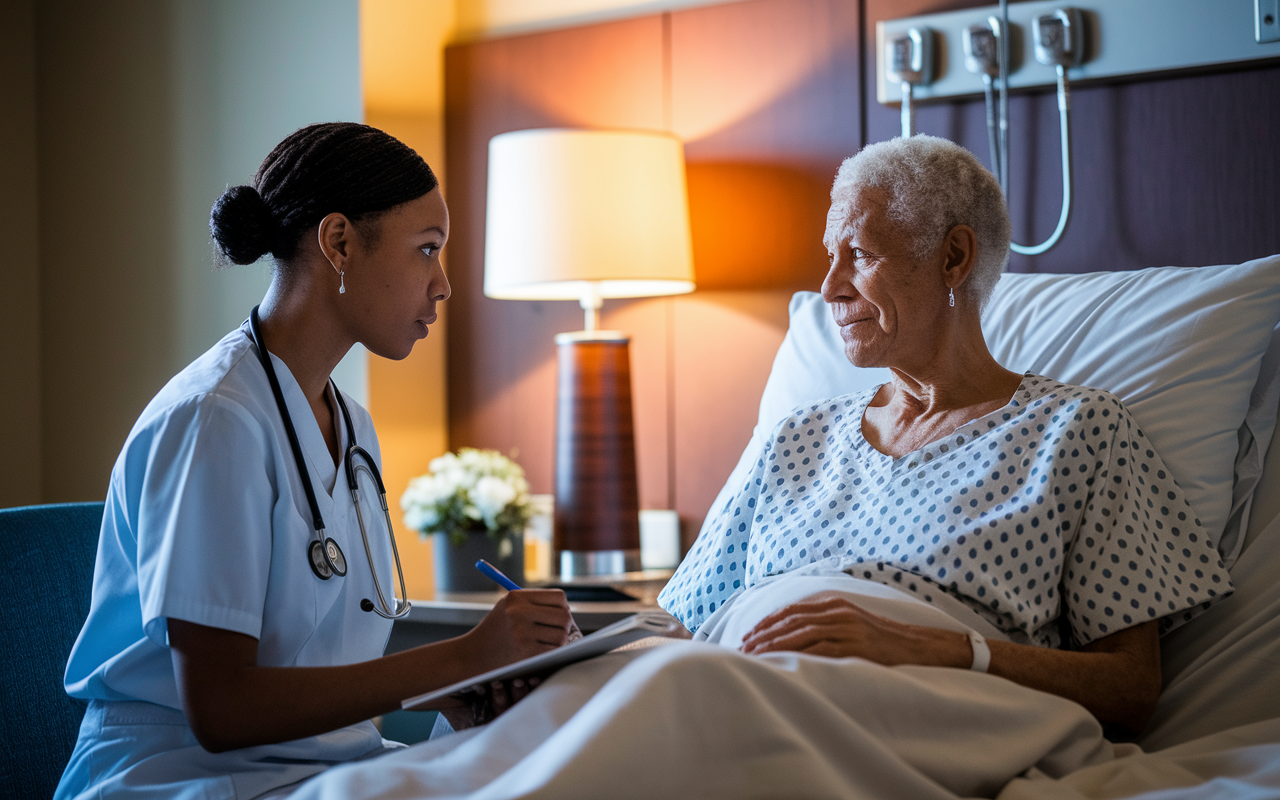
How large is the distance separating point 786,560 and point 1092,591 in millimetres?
379

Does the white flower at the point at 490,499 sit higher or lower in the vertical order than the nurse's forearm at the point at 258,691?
higher

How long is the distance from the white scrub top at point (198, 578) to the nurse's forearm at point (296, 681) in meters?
0.03

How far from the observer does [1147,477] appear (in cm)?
132

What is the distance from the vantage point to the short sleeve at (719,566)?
154 cm

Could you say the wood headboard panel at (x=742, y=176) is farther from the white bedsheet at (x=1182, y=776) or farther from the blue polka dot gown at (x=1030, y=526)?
the white bedsheet at (x=1182, y=776)

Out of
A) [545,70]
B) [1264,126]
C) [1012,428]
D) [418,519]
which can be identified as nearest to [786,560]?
[1012,428]

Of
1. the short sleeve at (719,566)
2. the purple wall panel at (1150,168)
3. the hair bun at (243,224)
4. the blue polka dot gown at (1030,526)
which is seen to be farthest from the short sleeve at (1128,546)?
the hair bun at (243,224)

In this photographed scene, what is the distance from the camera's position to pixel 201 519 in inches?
40.6

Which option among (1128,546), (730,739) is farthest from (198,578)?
(1128,546)

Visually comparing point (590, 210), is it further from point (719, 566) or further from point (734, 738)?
point (734, 738)

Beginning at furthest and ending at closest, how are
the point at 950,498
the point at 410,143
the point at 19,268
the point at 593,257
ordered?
the point at 19,268
the point at 410,143
the point at 593,257
the point at 950,498

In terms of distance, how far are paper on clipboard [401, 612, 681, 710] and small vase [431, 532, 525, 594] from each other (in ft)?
3.72

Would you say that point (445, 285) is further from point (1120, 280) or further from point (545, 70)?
point (545, 70)

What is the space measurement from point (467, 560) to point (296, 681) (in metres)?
1.21
